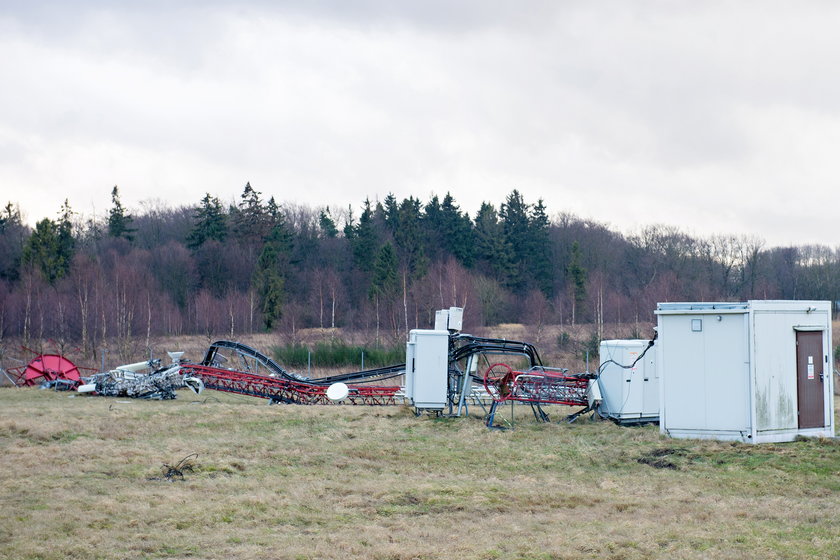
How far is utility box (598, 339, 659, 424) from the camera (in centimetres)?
1936

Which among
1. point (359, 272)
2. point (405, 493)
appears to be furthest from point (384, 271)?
point (405, 493)

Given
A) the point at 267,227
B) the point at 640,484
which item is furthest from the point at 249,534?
the point at 267,227

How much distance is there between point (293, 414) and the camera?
21328 mm

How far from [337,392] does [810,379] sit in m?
12.5

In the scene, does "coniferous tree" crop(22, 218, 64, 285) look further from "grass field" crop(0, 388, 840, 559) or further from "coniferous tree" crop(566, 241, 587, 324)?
"grass field" crop(0, 388, 840, 559)

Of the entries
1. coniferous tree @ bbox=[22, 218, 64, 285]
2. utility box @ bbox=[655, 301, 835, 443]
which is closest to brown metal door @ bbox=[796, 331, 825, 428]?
utility box @ bbox=[655, 301, 835, 443]

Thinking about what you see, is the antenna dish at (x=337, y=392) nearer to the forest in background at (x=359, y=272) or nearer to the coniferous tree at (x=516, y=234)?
the forest in background at (x=359, y=272)

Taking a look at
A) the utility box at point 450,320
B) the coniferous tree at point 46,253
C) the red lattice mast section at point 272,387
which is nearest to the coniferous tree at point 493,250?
the coniferous tree at point 46,253

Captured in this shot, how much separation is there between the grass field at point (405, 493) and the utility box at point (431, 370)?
1.89 meters

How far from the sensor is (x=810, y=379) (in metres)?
16.1

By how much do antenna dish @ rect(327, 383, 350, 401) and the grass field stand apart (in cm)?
474

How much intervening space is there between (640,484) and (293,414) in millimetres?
11312

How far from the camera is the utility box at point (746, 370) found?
15.5m

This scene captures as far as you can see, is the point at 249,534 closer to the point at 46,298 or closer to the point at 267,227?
the point at 46,298
